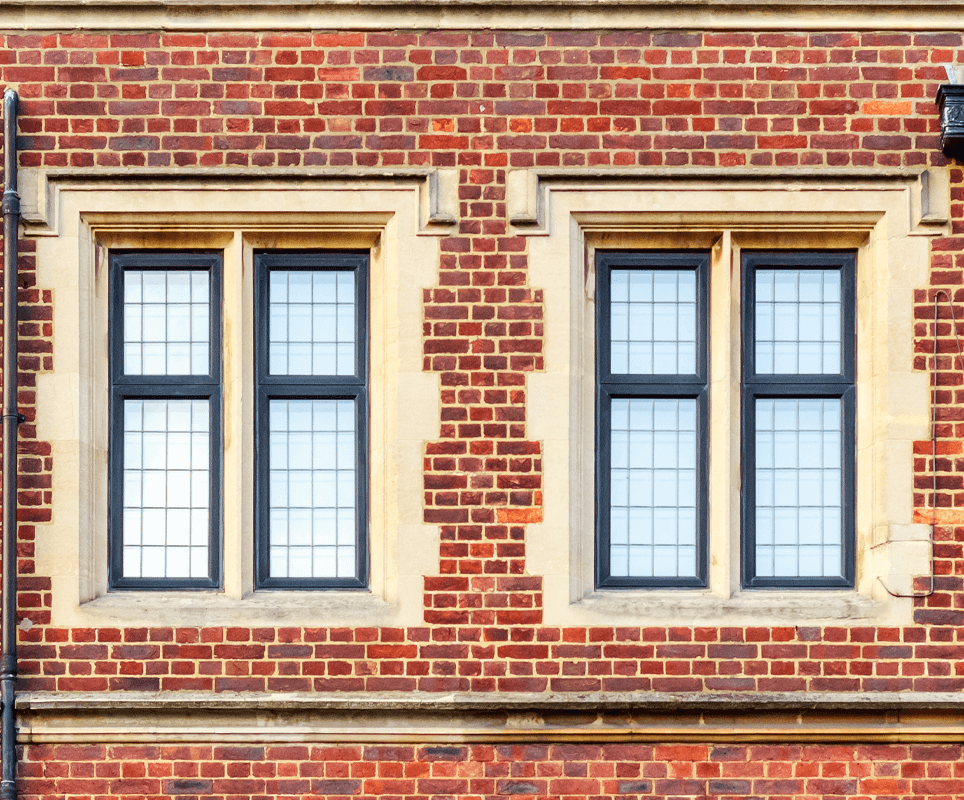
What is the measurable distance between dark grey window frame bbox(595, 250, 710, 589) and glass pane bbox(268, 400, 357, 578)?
4.46 feet

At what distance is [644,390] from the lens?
6285 mm

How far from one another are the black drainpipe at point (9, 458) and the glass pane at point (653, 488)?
3.16 meters

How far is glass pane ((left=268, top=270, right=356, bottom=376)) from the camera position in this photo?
6.35 metres

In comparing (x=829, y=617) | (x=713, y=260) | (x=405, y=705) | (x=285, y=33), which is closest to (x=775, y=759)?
(x=829, y=617)

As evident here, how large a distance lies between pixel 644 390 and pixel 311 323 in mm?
1865

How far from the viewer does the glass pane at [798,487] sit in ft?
20.6

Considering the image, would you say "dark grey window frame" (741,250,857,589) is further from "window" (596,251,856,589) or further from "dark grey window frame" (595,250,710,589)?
"dark grey window frame" (595,250,710,589)

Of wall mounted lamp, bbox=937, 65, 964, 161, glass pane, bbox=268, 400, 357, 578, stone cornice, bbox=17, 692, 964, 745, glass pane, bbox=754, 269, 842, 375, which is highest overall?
wall mounted lamp, bbox=937, 65, 964, 161

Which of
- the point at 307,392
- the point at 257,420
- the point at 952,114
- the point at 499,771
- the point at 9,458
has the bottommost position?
the point at 499,771

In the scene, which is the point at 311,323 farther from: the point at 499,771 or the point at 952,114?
the point at 952,114

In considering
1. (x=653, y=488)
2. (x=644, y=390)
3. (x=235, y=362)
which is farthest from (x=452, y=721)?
(x=235, y=362)

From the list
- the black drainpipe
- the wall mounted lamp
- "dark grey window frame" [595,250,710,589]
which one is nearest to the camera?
the black drainpipe

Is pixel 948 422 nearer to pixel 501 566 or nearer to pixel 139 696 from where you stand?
pixel 501 566

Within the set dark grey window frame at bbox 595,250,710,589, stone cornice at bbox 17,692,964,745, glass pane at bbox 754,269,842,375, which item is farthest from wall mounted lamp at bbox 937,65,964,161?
stone cornice at bbox 17,692,964,745
